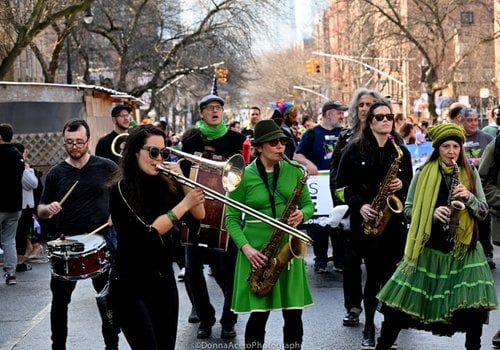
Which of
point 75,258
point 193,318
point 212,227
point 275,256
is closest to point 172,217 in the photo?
point 275,256

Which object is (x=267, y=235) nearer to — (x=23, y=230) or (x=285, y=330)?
(x=285, y=330)

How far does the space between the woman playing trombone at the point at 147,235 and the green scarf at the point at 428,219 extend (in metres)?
1.76

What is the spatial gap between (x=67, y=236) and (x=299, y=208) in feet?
6.44

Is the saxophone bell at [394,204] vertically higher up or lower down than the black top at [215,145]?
lower down

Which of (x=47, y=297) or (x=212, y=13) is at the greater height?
(x=212, y=13)

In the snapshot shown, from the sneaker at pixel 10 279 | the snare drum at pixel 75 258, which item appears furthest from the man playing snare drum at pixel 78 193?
the sneaker at pixel 10 279

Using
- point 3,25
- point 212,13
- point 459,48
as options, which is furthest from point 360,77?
point 3,25

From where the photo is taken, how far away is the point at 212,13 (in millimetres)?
43562

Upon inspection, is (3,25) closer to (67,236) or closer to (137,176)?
(67,236)

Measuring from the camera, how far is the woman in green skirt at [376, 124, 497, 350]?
7.62m

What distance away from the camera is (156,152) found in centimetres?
656

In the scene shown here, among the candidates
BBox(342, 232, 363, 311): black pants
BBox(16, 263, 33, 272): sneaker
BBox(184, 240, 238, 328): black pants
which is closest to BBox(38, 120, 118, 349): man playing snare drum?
BBox(184, 240, 238, 328): black pants

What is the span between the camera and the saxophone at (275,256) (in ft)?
24.1

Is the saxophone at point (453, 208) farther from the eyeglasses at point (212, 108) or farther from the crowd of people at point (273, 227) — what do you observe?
the eyeglasses at point (212, 108)
